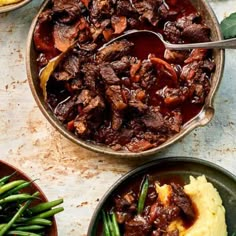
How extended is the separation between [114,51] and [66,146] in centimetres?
64

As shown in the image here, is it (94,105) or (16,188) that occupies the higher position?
(94,105)

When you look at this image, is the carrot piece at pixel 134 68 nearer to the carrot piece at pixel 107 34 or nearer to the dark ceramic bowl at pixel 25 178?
the carrot piece at pixel 107 34

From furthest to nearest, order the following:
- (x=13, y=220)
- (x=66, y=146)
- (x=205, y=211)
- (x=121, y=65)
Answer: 1. (x=66, y=146)
2. (x=121, y=65)
3. (x=205, y=211)
4. (x=13, y=220)

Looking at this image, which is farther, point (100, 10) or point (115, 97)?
point (100, 10)

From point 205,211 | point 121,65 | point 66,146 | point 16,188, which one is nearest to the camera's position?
point 16,188

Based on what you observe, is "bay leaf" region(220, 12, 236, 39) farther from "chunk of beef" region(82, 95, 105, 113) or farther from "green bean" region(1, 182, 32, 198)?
"green bean" region(1, 182, 32, 198)

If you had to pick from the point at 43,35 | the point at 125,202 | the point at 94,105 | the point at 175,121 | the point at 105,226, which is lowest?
the point at 105,226

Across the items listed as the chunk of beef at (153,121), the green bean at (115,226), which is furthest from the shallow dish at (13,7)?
the green bean at (115,226)

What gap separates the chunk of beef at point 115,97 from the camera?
470 centimetres

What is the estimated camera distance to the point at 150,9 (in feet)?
15.6

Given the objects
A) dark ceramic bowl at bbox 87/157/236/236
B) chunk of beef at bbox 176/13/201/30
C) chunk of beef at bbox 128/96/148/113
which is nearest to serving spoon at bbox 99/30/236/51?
chunk of beef at bbox 176/13/201/30

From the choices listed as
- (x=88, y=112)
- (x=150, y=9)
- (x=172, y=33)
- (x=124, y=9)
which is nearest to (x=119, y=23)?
(x=124, y=9)

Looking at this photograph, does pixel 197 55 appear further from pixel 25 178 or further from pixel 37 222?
pixel 37 222

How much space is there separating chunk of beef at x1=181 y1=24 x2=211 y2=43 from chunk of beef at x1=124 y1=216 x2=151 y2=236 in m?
1.02
